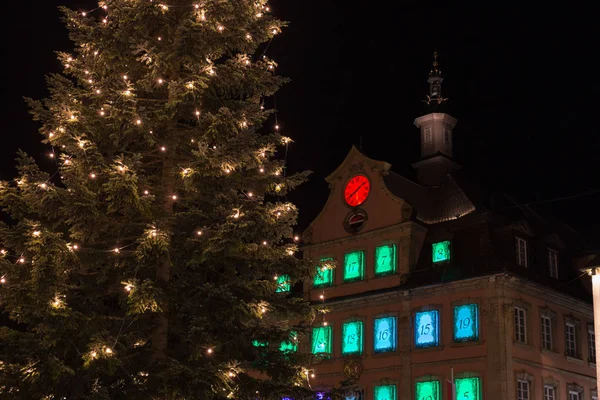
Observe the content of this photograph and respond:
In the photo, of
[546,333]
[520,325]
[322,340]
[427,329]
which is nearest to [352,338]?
[322,340]

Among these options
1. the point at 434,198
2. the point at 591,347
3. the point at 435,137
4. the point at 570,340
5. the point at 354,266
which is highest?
the point at 435,137

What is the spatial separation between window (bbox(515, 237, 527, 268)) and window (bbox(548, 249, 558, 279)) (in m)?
1.89

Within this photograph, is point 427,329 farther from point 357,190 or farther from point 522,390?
point 357,190

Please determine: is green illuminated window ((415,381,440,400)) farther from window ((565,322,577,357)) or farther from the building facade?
window ((565,322,577,357))

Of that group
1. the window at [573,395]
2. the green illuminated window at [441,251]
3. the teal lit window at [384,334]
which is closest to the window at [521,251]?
the green illuminated window at [441,251]

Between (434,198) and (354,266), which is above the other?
(434,198)

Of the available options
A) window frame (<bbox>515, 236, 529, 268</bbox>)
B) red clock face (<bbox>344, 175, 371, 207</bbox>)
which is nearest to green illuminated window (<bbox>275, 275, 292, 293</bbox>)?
window frame (<bbox>515, 236, 529, 268</bbox>)

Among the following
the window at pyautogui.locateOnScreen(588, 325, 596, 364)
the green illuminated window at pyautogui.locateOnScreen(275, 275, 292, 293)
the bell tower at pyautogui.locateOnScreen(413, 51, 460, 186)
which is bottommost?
the green illuminated window at pyautogui.locateOnScreen(275, 275, 292, 293)

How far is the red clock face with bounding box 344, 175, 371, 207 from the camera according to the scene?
45969 mm

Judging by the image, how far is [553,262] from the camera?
44.1 m

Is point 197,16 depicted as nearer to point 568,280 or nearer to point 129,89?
point 129,89

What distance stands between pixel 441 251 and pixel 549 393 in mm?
8086

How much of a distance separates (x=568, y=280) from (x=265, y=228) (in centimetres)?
2953

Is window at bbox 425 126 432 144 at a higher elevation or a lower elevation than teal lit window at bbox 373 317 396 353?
higher
